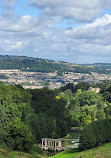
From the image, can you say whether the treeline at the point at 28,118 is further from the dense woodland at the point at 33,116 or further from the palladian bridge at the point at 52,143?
the palladian bridge at the point at 52,143

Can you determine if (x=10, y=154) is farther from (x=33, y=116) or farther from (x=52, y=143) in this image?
(x=33, y=116)

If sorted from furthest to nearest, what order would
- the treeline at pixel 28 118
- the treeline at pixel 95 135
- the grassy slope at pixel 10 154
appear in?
1. the treeline at pixel 95 135
2. the treeline at pixel 28 118
3. the grassy slope at pixel 10 154

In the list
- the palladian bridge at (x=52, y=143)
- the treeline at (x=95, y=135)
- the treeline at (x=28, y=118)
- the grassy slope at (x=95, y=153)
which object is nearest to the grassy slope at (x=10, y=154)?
the treeline at (x=28, y=118)

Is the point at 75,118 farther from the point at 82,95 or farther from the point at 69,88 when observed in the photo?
the point at 69,88

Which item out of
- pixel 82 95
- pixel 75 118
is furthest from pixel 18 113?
pixel 82 95

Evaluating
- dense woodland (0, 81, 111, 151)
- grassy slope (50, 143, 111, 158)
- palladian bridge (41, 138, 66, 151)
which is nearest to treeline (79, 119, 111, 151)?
dense woodland (0, 81, 111, 151)

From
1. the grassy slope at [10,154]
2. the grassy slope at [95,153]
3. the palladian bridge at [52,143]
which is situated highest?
the grassy slope at [10,154]

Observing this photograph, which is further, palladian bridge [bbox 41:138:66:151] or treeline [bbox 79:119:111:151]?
palladian bridge [bbox 41:138:66:151]

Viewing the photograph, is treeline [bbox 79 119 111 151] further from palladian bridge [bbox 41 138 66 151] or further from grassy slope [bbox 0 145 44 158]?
grassy slope [bbox 0 145 44 158]
